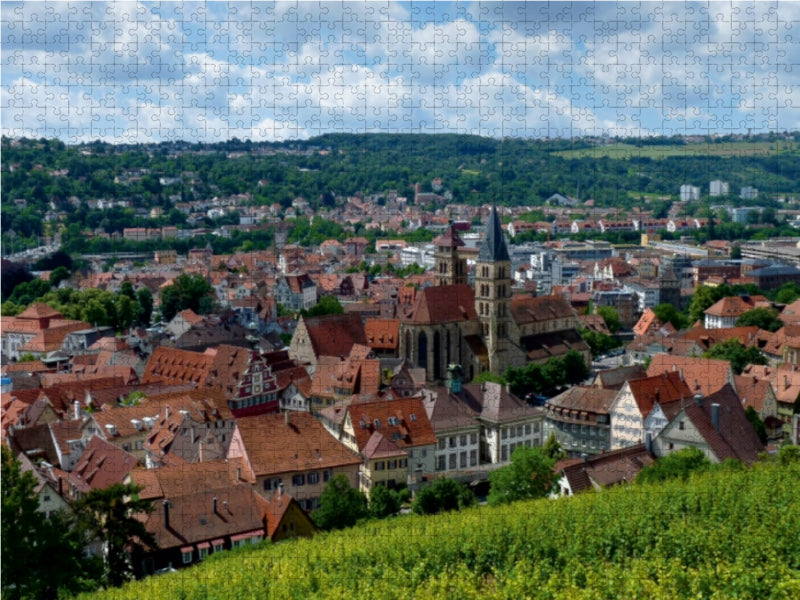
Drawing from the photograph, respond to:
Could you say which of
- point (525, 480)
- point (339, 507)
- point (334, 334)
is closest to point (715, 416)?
point (525, 480)

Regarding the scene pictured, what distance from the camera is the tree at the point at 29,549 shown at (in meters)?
11.6

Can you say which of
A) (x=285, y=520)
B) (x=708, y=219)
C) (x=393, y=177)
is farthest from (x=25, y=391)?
(x=708, y=219)

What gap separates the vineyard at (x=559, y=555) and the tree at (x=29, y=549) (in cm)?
68

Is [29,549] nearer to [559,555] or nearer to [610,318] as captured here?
[559,555]

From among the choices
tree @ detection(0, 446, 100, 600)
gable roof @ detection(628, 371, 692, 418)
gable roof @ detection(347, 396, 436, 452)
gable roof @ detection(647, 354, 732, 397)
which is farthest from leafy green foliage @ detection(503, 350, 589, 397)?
tree @ detection(0, 446, 100, 600)

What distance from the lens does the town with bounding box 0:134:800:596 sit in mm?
18297

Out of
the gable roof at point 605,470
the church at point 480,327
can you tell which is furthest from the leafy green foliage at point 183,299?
the gable roof at point 605,470

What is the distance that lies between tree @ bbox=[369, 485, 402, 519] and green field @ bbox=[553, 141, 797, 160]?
835 centimetres

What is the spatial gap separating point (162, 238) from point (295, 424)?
1931 inches

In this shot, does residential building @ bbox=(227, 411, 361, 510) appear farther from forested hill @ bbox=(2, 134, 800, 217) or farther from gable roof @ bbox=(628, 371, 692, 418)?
forested hill @ bbox=(2, 134, 800, 217)

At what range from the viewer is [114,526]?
540 inches

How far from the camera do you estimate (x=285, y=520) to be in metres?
15.9

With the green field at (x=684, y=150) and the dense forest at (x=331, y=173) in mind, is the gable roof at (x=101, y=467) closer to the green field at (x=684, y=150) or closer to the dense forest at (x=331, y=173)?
the green field at (x=684, y=150)

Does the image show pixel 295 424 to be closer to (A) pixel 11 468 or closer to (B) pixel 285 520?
(B) pixel 285 520
